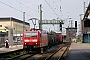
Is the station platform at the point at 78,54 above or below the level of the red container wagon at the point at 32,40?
below

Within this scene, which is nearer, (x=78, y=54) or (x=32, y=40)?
(x=78, y=54)

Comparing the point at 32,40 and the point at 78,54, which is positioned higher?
the point at 32,40

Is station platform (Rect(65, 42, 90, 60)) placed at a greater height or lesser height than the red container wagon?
lesser

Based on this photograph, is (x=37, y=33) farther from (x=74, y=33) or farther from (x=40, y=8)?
(x=74, y=33)

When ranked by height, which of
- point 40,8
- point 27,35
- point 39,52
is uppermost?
point 40,8

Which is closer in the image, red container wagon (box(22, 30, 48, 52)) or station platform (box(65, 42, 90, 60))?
station platform (box(65, 42, 90, 60))

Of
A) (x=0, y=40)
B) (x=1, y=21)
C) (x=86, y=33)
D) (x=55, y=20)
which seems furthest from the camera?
(x=1, y=21)

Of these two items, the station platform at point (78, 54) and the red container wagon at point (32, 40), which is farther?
the red container wagon at point (32, 40)

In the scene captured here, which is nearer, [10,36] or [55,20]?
[10,36]

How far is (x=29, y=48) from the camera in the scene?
2911cm

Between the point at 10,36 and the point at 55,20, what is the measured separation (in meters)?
45.0

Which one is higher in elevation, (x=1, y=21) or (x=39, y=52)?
(x=1, y=21)

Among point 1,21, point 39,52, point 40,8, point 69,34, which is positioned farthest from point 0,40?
point 69,34

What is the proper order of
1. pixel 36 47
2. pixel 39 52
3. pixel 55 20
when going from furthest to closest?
pixel 55 20 → pixel 39 52 → pixel 36 47
